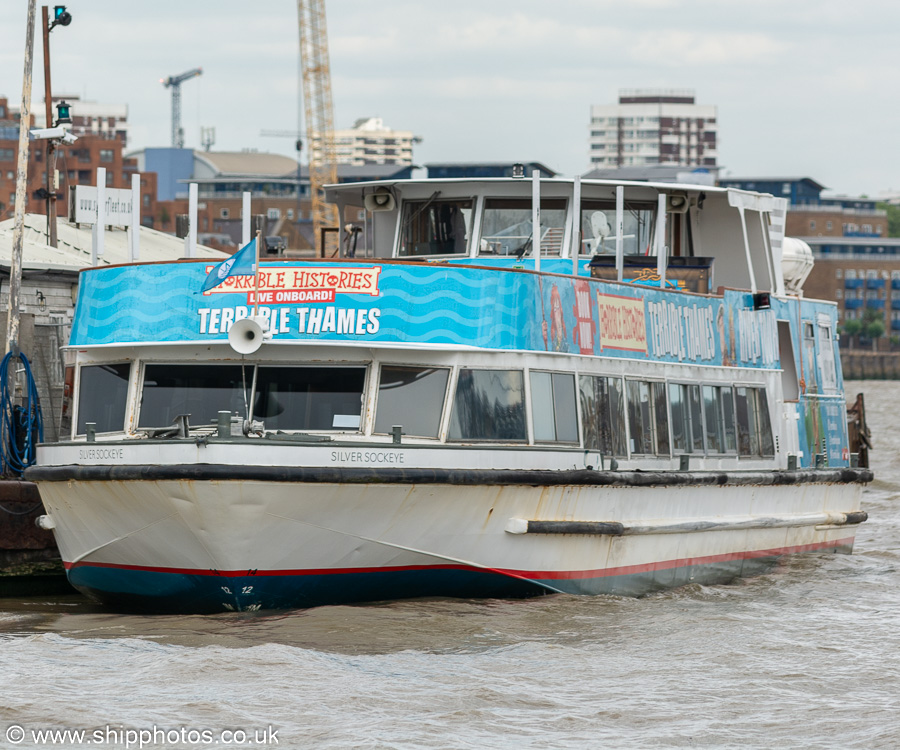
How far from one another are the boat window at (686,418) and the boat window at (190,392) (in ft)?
15.6

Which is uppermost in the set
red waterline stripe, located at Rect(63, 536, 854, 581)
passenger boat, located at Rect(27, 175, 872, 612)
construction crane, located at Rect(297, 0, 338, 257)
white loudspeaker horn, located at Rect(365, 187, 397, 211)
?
construction crane, located at Rect(297, 0, 338, 257)

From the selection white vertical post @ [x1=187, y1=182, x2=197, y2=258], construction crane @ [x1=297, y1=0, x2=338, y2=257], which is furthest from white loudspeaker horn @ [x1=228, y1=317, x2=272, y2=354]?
construction crane @ [x1=297, y1=0, x2=338, y2=257]

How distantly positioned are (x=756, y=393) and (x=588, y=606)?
449 centimetres

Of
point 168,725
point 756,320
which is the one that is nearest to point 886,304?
point 756,320

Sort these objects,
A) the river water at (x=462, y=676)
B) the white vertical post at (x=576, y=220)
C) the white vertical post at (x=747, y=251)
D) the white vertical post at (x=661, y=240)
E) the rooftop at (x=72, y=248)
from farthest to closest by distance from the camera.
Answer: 1. the rooftop at (x=72, y=248)
2. the white vertical post at (x=747, y=251)
3. the white vertical post at (x=661, y=240)
4. the white vertical post at (x=576, y=220)
5. the river water at (x=462, y=676)

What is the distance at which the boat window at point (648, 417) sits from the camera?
50.1 ft

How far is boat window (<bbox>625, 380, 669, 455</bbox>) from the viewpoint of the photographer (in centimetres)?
1526

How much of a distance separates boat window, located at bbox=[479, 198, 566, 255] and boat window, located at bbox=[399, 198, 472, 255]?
0.22 meters

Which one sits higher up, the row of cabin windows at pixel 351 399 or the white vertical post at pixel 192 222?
the white vertical post at pixel 192 222

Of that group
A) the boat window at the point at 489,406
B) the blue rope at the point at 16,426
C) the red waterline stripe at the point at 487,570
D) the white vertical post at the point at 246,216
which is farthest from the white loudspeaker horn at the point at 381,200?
the red waterline stripe at the point at 487,570

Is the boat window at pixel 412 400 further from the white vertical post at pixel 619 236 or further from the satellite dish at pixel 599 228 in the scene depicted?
the satellite dish at pixel 599 228
